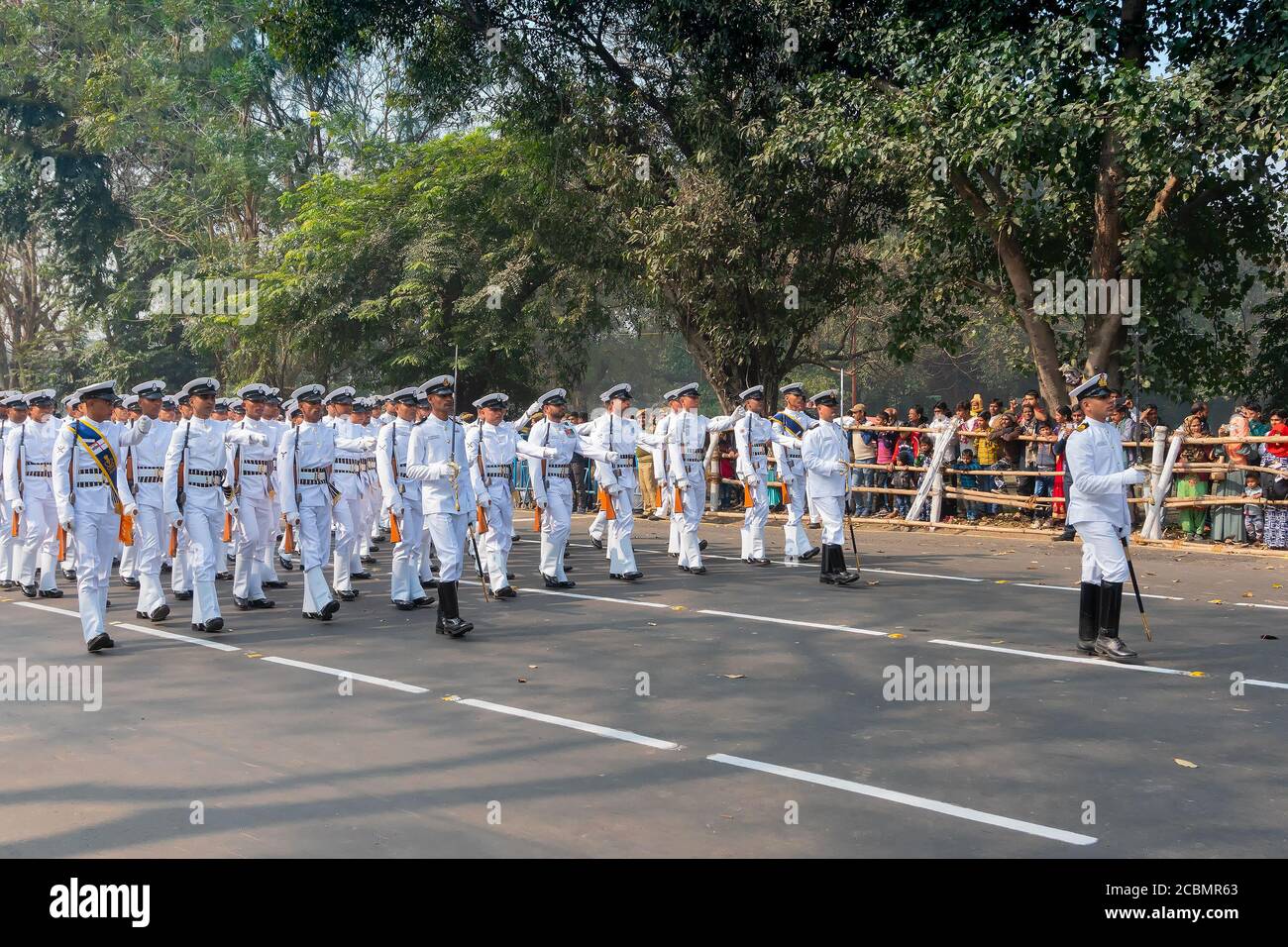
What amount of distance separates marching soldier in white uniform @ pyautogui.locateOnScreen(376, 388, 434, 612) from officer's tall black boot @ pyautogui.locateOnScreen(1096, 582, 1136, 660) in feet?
19.2

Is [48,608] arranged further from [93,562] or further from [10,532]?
[93,562]

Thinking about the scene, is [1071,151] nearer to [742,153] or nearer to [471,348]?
[742,153]

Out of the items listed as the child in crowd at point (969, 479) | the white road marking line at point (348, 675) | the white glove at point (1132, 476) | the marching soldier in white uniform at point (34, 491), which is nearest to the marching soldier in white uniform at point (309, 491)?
the white road marking line at point (348, 675)

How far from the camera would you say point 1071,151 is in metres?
15.9

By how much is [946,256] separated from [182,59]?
91.8ft

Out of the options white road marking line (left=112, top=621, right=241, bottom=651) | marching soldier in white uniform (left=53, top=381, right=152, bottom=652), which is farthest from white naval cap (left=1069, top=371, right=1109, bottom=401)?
marching soldier in white uniform (left=53, top=381, right=152, bottom=652)

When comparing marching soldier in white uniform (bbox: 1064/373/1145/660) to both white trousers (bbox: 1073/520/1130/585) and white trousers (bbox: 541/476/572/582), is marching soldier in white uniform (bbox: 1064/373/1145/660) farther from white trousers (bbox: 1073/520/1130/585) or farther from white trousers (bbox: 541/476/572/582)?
white trousers (bbox: 541/476/572/582)

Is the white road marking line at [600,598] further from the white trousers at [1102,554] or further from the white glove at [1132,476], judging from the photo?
the white glove at [1132,476]

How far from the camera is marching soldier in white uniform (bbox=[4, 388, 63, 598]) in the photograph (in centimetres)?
1342

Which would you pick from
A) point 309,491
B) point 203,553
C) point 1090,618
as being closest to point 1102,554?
point 1090,618

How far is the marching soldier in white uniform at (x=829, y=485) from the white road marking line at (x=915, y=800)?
6748 millimetres

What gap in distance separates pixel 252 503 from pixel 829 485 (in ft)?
19.4

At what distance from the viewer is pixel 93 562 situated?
1002 centimetres

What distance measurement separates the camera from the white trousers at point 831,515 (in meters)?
13.2
